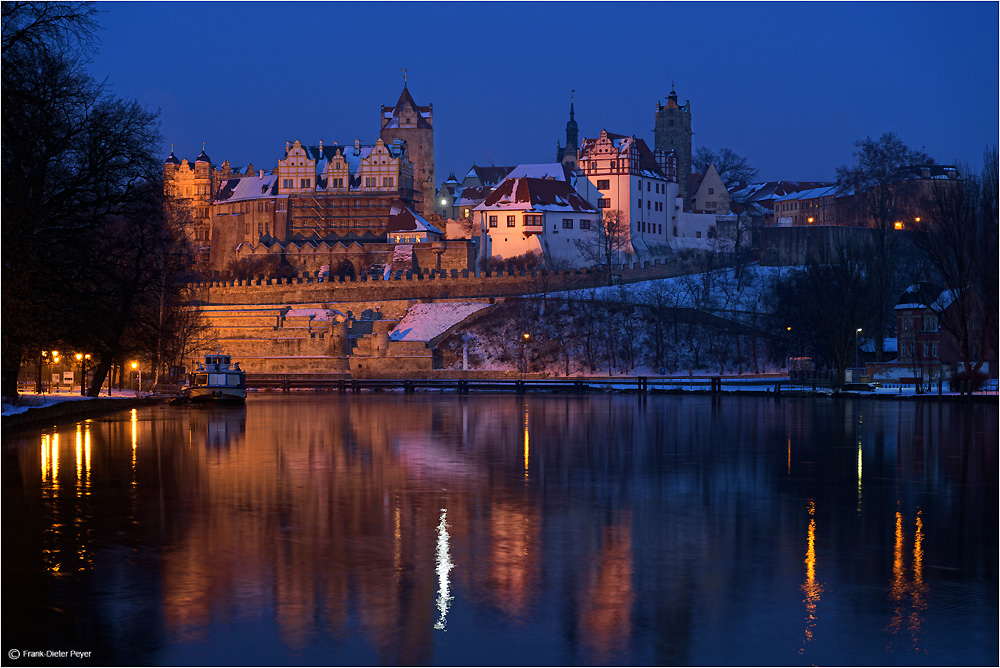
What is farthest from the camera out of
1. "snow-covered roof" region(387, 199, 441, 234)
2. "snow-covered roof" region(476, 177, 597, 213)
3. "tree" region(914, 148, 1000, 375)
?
"snow-covered roof" region(387, 199, 441, 234)

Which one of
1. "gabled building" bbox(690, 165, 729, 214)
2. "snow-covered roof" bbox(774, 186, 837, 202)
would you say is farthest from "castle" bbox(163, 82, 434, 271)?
"snow-covered roof" bbox(774, 186, 837, 202)

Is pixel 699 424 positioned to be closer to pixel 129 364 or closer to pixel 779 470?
pixel 779 470

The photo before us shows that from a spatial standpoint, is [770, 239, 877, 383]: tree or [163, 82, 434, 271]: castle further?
[163, 82, 434, 271]: castle

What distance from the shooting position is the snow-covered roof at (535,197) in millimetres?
113375

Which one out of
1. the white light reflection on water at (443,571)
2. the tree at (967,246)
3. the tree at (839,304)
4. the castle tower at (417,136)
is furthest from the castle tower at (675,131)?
the white light reflection on water at (443,571)

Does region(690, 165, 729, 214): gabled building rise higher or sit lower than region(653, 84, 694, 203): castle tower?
lower

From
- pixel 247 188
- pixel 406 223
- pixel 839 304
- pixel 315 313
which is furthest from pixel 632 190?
pixel 839 304

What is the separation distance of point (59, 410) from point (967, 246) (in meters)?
35.1

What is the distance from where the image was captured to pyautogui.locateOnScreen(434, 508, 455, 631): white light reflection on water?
10.5m

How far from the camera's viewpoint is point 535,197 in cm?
11344

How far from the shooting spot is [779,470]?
870 inches

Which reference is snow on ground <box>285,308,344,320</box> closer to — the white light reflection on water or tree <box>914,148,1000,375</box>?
tree <box>914,148,1000,375</box>

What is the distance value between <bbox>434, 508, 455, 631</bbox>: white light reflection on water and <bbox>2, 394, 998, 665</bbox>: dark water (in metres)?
0.04

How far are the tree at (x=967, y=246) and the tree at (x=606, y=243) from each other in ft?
205
